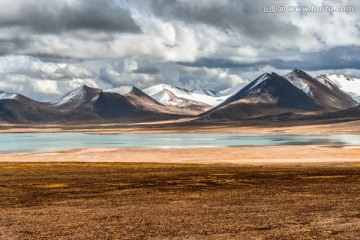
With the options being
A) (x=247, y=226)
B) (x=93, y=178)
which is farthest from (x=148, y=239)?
(x=93, y=178)

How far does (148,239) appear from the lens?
20.1m

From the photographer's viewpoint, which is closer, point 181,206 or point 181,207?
point 181,207

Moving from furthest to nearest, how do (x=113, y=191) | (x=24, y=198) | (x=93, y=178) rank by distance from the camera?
1. (x=93, y=178)
2. (x=113, y=191)
3. (x=24, y=198)

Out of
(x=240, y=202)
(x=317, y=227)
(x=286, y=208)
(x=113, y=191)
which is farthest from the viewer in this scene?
(x=113, y=191)

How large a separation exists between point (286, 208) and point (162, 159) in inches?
2036

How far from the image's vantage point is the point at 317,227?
2175cm

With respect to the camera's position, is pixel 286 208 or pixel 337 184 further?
pixel 337 184

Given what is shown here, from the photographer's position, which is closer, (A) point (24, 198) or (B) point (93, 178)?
(A) point (24, 198)

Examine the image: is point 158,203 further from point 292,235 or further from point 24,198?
point 292,235

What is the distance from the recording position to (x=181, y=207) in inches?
1094

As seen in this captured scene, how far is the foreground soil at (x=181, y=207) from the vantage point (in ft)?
70.2

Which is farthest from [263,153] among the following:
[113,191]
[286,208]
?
[286,208]

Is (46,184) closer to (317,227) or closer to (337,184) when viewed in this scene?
(337,184)

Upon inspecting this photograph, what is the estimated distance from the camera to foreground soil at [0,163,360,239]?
70.2 feet
